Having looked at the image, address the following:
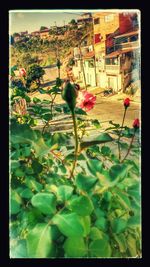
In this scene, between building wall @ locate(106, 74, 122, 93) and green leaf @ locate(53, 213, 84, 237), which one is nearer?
green leaf @ locate(53, 213, 84, 237)

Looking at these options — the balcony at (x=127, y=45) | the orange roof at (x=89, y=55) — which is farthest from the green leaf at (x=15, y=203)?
the balcony at (x=127, y=45)

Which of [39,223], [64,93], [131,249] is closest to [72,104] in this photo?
[64,93]

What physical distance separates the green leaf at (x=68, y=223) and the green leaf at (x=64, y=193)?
0.08 metres

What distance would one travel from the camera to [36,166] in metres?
2.71

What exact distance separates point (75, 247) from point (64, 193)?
0.89 ft

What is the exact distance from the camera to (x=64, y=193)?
265 cm

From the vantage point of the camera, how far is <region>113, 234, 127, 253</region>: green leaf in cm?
→ 269

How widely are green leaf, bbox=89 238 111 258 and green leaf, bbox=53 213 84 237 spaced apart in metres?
0.11

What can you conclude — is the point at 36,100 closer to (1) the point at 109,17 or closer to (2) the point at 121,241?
(1) the point at 109,17

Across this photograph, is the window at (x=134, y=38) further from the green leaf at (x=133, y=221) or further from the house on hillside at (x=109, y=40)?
the green leaf at (x=133, y=221)

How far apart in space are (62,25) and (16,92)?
15.6 inches

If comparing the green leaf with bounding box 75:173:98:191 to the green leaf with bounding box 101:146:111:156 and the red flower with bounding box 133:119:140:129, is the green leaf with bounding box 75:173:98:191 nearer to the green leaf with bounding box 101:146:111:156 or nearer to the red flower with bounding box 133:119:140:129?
the green leaf with bounding box 101:146:111:156

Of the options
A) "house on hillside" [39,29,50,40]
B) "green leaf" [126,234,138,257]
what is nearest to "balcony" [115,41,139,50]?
"house on hillside" [39,29,50,40]

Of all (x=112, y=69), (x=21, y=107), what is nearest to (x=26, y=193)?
(x=21, y=107)
